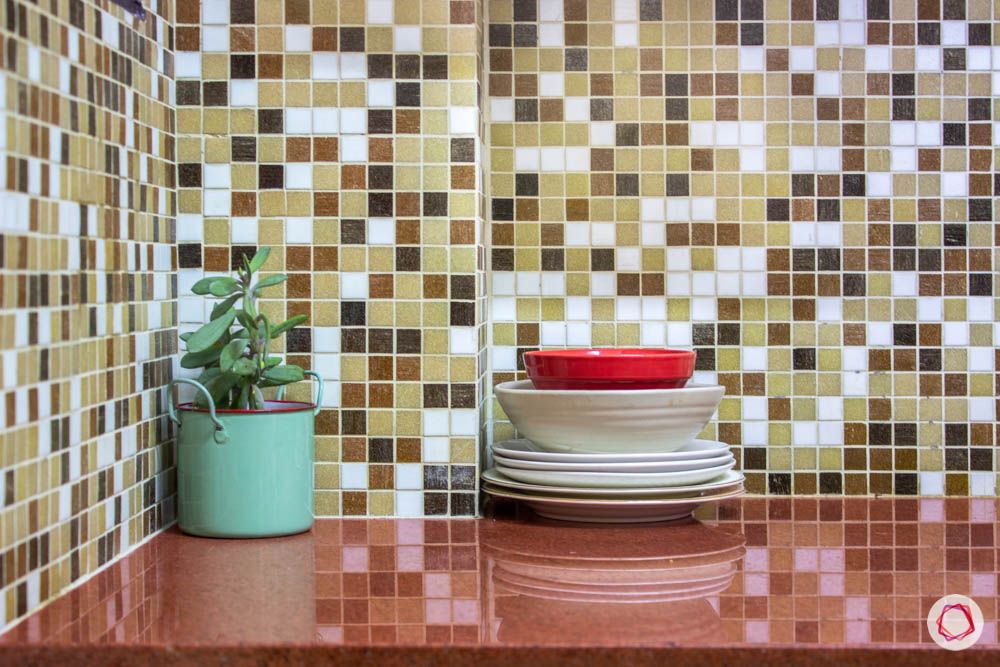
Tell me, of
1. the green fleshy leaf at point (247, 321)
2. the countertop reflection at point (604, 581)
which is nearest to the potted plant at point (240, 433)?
the green fleshy leaf at point (247, 321)

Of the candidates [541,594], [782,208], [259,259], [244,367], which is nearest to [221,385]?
[244,367]

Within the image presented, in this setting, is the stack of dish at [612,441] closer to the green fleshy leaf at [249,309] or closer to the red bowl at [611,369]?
the red bowl at [611,369]

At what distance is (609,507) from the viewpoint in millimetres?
1357

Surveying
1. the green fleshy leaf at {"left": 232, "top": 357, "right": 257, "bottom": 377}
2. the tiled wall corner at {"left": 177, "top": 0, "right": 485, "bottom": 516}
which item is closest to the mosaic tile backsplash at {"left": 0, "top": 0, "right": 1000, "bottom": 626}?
the tiled wall corner at {"left": 177, "top": 0, "right": 485, "bottom": 516}

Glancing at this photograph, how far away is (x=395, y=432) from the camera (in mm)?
1398

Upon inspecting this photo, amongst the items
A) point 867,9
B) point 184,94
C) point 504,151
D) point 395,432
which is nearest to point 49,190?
point 184,94

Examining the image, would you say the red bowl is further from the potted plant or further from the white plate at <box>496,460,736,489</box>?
the potted plant

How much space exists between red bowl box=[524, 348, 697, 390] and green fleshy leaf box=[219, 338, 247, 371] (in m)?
0.35

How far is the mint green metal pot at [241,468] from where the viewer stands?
1.25 meters

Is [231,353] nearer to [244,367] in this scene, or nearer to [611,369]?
[244,367]

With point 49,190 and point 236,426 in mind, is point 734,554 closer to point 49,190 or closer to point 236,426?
point 236,426

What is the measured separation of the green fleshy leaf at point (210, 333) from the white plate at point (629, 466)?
0.38 metres

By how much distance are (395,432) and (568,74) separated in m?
0.55

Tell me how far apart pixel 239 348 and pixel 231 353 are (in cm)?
2
